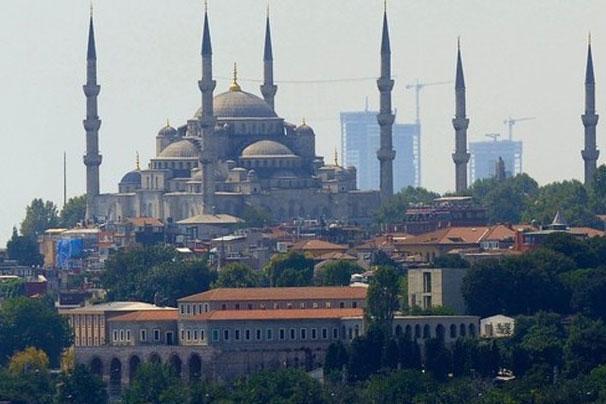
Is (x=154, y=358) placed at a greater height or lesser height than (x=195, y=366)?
greater

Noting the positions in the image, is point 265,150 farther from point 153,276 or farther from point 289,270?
point 289,270

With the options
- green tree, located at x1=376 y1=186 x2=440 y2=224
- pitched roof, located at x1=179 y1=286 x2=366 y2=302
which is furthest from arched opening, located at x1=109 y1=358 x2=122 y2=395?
green tree, located at x1=376 y1=186 x2=440 y2=224

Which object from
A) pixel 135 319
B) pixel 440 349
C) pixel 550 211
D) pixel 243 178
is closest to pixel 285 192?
pixel 243 178

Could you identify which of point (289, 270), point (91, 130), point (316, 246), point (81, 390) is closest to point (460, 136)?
point (91, 130)

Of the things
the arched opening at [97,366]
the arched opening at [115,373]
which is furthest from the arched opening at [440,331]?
the arched opening at [97,366]

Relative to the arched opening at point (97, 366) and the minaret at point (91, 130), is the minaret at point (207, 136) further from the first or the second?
the arched opening at point (97, 366)

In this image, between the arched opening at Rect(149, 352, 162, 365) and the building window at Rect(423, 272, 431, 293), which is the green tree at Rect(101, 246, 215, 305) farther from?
the arched opening at Rect(149, 352, 162, 365)
